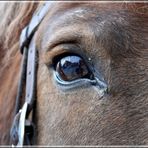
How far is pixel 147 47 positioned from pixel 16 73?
68 cm

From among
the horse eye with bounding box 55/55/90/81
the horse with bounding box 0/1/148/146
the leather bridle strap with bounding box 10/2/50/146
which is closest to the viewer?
the horse with bounding box 0/1/148/146

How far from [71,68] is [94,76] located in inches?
3.8

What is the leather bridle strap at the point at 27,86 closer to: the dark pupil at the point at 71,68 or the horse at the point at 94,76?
the horse at the point at 94,76

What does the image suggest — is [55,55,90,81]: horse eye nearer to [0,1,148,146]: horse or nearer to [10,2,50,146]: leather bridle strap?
[0,1,148,146]: horse

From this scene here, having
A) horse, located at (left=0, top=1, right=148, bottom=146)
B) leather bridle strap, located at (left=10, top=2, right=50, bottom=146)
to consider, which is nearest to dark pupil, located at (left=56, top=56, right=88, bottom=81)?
horse, located at (left=0, top=1, right=148, bottom=146)

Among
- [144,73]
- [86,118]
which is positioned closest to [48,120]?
[86,118]

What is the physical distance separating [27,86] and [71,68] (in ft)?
0.86

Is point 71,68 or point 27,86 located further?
point 27,86

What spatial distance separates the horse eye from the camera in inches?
51.1

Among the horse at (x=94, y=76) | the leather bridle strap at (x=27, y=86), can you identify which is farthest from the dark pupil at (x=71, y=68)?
the leather bridle strap at (x=27, y=86)

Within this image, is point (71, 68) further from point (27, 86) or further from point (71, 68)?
point (27, 86)

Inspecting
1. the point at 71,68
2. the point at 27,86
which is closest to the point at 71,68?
the point at 71,68

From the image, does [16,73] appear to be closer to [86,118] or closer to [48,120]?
[48,120]

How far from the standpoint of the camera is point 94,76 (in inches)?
50.2
